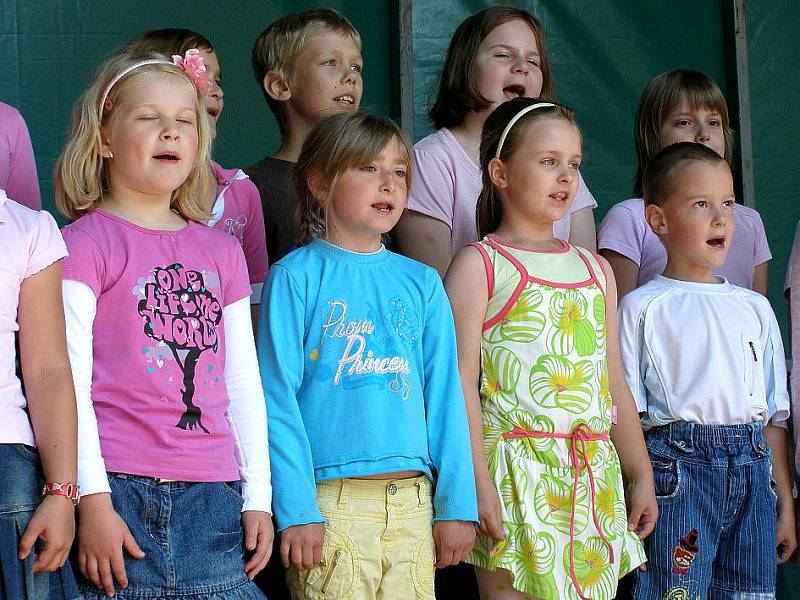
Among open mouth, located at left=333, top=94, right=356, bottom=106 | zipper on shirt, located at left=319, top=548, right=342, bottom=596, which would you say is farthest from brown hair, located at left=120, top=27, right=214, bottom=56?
zipper on shirt, located at left=319, top=548, right=342, bottom=596

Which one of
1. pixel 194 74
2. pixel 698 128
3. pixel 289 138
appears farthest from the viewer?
pixel 698 128

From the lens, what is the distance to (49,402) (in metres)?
2.13

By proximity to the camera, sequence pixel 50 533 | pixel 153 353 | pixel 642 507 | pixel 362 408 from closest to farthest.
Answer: pixel 50 533, pixel 153 353, pixel 362 408, pixel 642 507

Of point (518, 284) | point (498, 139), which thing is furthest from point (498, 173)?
point (518, 284)

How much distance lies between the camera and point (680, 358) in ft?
9.66

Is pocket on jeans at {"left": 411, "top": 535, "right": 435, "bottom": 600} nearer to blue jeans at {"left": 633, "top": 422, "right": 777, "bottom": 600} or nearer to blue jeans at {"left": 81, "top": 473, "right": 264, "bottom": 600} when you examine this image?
blue jeans at {"left": 81, "top": 473, "right": 264, "bottom": 600}

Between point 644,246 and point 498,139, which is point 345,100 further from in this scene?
point 644,246

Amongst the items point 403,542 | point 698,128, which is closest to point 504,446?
point 403,542

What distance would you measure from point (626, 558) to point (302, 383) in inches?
34.9

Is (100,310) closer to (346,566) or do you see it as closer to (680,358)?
(346,566)

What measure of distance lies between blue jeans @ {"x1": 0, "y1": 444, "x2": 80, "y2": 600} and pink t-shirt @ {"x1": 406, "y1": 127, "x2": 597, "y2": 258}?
1.41 meters

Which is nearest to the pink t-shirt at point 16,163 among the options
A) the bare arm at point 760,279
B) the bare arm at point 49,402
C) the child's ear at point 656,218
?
the bare arm at point 49,402

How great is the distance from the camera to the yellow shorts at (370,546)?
242cm

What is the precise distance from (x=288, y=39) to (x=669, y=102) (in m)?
1.23
